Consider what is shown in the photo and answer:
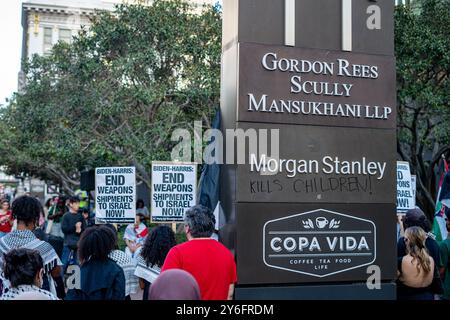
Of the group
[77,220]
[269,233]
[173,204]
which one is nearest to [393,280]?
[269,233]

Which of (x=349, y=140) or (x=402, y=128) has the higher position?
(x=402, y=128)

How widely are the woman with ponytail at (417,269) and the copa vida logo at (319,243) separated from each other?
0.35 meters

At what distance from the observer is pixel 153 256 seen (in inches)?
227

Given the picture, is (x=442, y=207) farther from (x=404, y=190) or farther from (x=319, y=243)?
(x=319, y=243)

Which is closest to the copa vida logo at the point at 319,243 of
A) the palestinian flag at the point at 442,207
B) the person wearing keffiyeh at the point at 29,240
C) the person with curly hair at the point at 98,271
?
the person with curly hair at the point at 98,271

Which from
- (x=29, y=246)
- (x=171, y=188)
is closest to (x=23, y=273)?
(x=29, y=246)

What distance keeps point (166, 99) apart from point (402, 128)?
879cm

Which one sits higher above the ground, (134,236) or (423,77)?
(423,77)

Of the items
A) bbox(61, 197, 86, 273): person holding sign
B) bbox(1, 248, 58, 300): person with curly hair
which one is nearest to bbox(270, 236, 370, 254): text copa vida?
bbox(1, 248, 58, 300): person with curly hair

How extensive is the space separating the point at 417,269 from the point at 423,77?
568 inches

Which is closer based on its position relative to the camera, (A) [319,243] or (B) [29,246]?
(B) [29,246]

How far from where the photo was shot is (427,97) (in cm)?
1772

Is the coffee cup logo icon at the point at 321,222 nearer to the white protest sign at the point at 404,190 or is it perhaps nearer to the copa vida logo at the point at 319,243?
the copa vida logo at the point at 319,243

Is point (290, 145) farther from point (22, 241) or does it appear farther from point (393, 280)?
point (22, 241)
